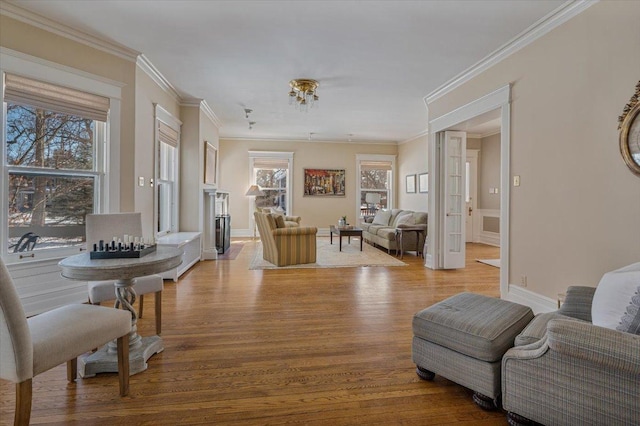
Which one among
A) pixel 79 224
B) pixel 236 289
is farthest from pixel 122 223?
pixel 236 289

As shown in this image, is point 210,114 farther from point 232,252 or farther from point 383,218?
point 383,218

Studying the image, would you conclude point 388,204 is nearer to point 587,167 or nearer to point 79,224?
point 587,167

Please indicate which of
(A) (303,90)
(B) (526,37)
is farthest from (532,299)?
(A) (303,90)

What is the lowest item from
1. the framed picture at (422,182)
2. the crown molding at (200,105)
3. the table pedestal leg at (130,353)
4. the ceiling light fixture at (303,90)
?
the table pedestal leg at (130,353)

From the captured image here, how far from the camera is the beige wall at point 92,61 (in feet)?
9.49

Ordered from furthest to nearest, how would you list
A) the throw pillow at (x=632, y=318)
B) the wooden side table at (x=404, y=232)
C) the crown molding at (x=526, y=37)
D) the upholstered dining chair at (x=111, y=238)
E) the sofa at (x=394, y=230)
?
the sofa at (x=394, y=230)
the wooden side table at (x=404, y=232)
the crown molding at (x=526, y=37)
the upholstered dining chair at (x=111, y=238)
the throw pillow at (x=632, y=318)

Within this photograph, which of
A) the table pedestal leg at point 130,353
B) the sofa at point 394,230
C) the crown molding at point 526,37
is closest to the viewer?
the table pedestal leg at point 130,353

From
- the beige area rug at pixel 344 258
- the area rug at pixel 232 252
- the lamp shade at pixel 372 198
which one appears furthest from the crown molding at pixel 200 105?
the lamp shade at pixel 372 198

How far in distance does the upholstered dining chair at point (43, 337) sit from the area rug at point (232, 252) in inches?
169

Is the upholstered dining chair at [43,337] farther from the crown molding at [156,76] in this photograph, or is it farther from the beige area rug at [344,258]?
the beige area rug at [344,258]

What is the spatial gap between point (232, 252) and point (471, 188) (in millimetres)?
6167

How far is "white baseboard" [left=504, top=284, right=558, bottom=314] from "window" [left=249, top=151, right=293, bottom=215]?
253 inches

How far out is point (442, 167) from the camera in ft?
17.0

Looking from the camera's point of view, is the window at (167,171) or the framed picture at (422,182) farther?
the framed picture at (422,182)
